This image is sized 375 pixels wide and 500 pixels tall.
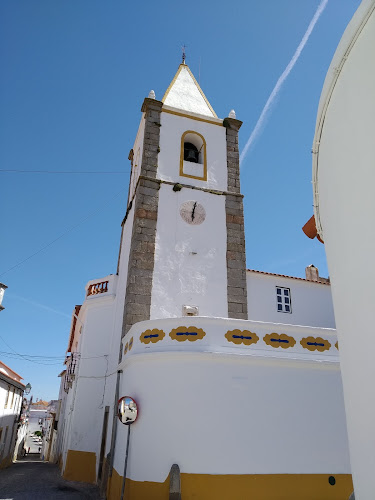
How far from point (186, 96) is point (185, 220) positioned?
665 centimetres

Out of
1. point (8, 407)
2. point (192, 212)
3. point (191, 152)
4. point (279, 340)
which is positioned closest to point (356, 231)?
point (279, 340)

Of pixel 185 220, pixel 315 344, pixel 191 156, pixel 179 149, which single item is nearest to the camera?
pixel 315 344

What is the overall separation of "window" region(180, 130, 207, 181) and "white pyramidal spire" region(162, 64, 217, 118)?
125 cm

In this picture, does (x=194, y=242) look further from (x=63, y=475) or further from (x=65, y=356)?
(x=65, y=356)

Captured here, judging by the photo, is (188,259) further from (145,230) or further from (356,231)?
(356,231)

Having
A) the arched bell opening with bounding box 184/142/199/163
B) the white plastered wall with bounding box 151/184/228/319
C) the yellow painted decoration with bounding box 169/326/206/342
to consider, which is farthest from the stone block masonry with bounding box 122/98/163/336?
the yellow painted decoration with bounding box 169/326/206/342

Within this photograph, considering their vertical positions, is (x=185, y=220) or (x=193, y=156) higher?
(x=193, y=156)

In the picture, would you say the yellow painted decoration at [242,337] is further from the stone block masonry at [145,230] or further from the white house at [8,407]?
the white house at [8,407]

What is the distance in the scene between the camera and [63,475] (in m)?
11.7

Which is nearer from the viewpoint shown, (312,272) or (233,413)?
(233,413)

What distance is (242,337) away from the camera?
8602 mm

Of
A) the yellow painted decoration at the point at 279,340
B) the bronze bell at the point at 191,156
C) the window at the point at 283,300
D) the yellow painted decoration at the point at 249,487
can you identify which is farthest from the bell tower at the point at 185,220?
the yellow painted decoration at the point at 249,487

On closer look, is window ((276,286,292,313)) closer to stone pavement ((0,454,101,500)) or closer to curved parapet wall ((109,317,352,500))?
curved parapet wall ((109,317,352,500))

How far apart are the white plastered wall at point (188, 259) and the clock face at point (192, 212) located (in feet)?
0.48
